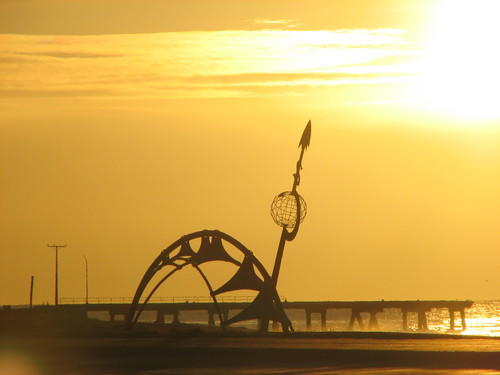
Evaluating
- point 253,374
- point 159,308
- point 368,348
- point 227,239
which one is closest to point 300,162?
point 227,239

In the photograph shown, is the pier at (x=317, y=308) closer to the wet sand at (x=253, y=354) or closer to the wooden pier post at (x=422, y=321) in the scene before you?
the wooden pier post at (x=422, y=321)

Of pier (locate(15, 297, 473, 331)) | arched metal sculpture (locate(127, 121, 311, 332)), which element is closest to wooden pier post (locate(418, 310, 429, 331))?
pier (locate(15, 297, 473, 331))

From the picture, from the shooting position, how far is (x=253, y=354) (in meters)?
42.9

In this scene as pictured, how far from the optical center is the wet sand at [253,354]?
3659cm

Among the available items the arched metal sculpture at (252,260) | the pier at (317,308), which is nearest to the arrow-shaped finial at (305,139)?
the arched metal sculpture at (252,260)

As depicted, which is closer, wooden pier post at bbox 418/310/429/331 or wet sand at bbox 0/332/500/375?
wet sand at bbox 0/332/500/375

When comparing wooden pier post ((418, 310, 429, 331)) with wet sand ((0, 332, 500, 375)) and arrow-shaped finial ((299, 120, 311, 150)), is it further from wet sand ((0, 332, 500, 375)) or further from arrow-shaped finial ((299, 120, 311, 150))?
wet sand ((0, 332, 500, 375))

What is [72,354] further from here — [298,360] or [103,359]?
[298,360]

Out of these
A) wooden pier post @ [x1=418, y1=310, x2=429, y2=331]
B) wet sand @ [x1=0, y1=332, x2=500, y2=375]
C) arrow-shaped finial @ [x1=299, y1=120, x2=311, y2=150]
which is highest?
arrow-shaped finial @ [x1=299, y1=120, x2=311, y2=150]

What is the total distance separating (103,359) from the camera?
41.4 metres

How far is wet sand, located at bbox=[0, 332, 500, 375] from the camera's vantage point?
120 feet

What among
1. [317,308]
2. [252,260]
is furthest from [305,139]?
[317,308]

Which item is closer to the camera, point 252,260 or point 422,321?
point 252,260

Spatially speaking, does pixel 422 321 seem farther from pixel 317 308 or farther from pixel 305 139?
pixel 305 139
